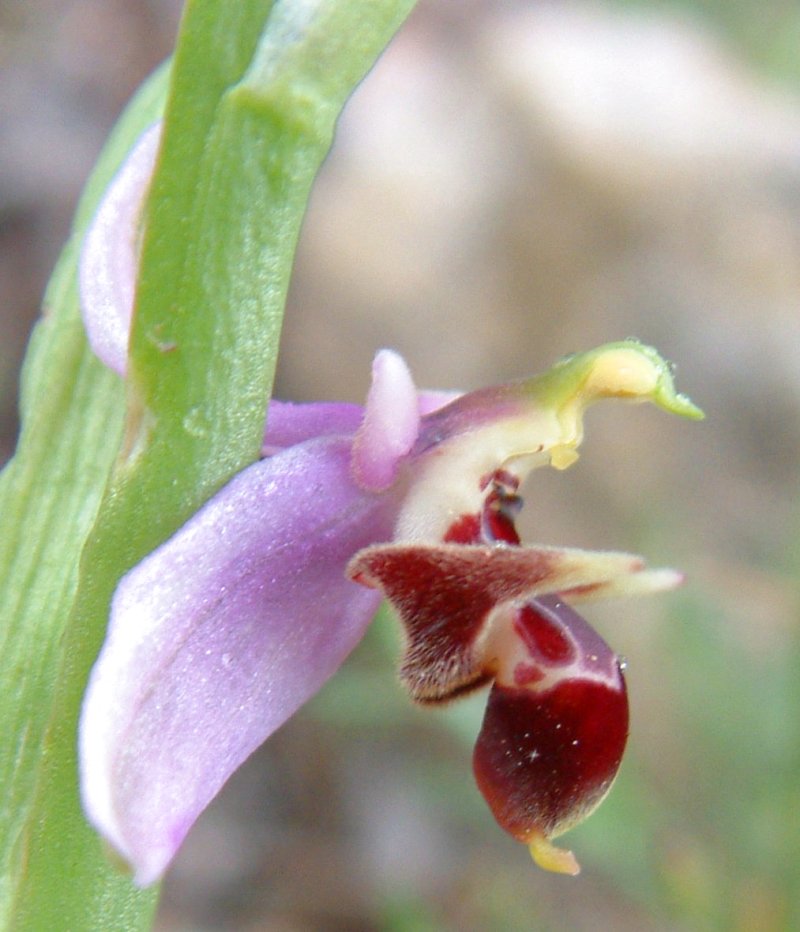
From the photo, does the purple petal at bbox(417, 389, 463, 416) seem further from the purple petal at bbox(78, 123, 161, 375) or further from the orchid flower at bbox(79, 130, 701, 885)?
the purple petal at bbox(78, 123, 161, 375)

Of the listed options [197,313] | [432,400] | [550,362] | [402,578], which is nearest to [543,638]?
[402,578]

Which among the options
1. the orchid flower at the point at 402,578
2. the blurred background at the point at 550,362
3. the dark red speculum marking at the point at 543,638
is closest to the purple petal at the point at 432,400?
the orchid flower at the point at 402,578

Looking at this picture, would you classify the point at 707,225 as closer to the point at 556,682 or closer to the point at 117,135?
the point at 117,135

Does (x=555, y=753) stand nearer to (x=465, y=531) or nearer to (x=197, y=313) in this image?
(x=465, y=531)

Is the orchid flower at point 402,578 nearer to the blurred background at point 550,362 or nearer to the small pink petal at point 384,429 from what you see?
the small pink petal at point 384,429

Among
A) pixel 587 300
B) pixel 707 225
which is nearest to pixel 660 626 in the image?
pixel 587 300

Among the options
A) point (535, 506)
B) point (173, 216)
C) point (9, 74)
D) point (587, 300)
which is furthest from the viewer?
point (9, 74)

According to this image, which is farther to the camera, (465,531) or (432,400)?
(432,400)
